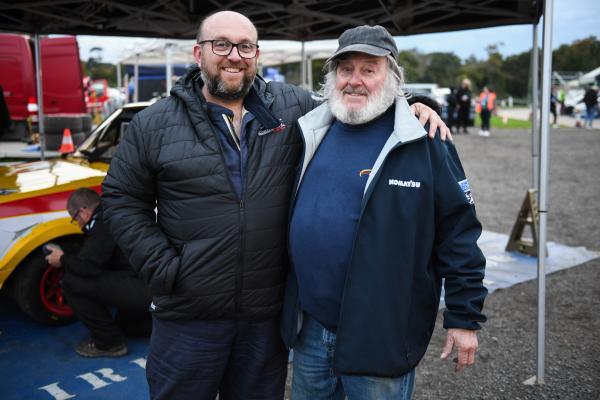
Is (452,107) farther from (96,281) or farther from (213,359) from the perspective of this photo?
(213,359)

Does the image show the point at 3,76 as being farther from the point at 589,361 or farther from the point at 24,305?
the point at 589,361

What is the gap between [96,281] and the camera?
12.1ft

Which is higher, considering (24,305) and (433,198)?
(433,198)

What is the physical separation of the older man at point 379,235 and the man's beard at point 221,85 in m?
0.34

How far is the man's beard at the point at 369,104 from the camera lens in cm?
204

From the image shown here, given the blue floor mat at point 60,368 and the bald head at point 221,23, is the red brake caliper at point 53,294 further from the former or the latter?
the bald head at point 221,23

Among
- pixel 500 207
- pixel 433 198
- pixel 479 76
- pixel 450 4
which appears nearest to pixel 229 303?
pixel 433 198

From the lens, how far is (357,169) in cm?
199

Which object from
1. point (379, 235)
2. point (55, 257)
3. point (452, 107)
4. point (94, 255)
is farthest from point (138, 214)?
point (452, 107)

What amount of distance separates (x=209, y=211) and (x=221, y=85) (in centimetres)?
50

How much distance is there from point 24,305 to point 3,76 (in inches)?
399

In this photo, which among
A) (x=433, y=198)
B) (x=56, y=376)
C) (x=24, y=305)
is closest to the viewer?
(x=433, y=198)

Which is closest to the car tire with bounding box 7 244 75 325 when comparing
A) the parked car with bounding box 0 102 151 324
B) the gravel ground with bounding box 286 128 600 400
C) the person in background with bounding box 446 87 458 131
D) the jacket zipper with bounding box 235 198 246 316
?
the parked car with bounding box 0 102 151 324

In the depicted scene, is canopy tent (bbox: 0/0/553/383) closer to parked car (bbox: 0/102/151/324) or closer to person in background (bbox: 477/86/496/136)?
parked car (bbox: 0/102/151/324)
